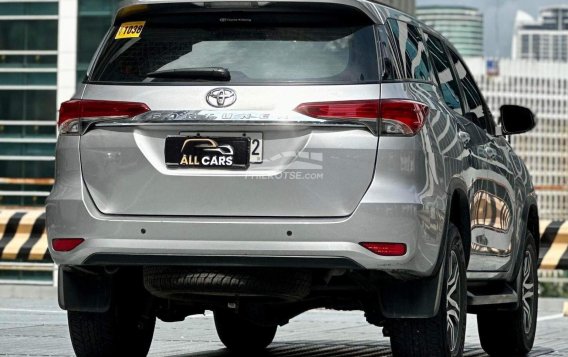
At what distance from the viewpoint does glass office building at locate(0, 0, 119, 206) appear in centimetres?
5475

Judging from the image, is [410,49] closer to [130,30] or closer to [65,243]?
[130,30]

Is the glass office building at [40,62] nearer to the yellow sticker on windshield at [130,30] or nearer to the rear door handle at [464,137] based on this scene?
the rear door handle at [464,137]

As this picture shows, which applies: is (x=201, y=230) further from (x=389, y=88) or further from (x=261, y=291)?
(x=389, y=88)

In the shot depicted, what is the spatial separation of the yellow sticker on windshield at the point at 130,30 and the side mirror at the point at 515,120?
9.26 ft

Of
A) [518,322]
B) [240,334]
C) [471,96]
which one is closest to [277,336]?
[240,334]

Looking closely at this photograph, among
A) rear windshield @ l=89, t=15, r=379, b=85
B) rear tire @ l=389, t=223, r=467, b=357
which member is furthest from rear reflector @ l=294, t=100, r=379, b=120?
rear tire @ l=389, t=223, r=467, b=357

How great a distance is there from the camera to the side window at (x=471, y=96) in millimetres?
8633

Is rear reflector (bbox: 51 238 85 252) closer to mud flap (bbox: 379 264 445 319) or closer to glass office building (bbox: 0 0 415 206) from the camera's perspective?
mud flap (bbox: 379 264 445 319)

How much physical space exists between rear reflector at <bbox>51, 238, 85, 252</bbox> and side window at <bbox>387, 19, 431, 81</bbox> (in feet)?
5.27

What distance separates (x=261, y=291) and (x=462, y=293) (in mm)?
1132

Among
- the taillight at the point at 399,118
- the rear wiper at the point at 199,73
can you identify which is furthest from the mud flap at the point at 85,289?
the taillight at the point at 399,118

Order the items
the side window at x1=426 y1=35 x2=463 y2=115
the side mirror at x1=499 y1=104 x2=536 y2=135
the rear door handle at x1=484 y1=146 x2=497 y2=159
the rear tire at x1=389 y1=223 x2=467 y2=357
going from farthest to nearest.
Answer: the side mirror at x1=499 y1=104 x2=536 y2=135 < the rear door handle at x1=484 y1=146 x2=497 y2=159 < the side window at x1=426 y1=35 x2=463 y2=115 < the rear tire at x1=389 y1=223 x2=467 y2=357

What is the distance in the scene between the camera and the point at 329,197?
6.64 metres

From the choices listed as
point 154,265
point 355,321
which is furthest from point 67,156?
point 355,321
